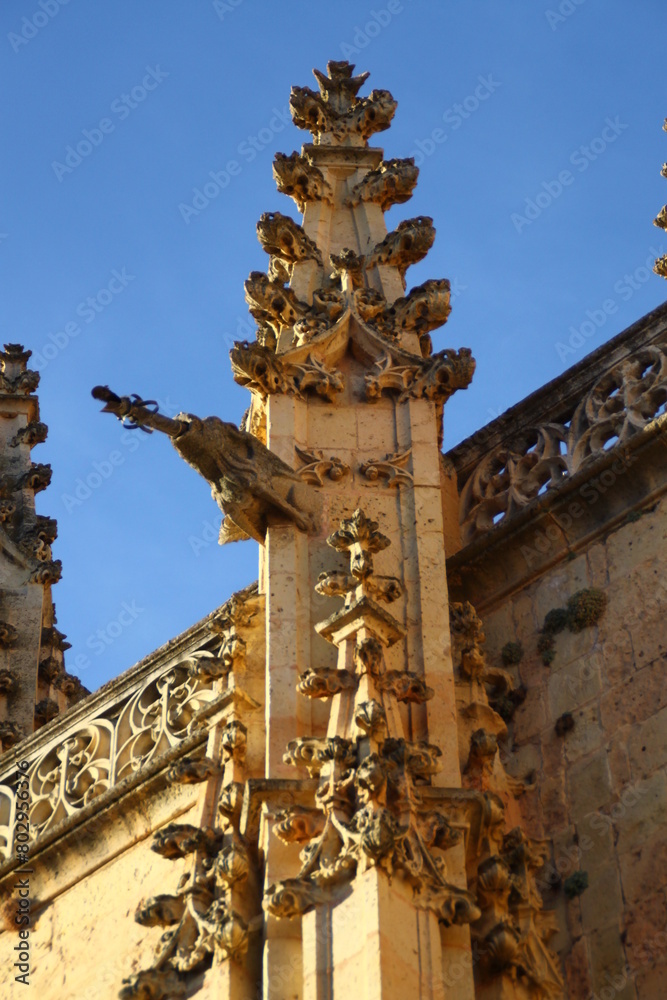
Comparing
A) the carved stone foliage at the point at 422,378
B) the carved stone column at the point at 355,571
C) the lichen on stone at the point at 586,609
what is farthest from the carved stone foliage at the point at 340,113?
the lichen on stone at the point at 586,609

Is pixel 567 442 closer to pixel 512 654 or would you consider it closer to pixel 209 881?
pixel 512 654

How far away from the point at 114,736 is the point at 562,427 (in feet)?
10.9

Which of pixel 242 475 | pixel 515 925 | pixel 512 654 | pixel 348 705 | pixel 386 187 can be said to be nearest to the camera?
pixel 515 925

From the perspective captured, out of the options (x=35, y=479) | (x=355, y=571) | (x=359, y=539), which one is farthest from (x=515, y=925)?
(x=35, y=479)

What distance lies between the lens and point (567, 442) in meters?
13.3

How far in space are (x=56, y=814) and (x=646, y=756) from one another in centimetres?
383

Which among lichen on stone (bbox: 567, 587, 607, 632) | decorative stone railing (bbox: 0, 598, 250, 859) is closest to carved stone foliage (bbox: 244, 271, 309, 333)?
decorative stone railing (bbox: 0, 598, 250, 859)

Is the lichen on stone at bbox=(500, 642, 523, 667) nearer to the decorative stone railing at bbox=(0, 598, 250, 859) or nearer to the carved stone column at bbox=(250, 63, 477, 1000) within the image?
the carved stone column at bbox=(250, 63, 477, 1000)

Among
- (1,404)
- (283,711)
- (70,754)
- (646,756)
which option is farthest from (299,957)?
(1,404)

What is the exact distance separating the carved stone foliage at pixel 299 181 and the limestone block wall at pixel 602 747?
140 inches

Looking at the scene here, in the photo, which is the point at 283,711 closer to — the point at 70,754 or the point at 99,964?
the point at 99,964

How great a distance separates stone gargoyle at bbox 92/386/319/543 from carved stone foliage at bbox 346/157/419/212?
11.1ft

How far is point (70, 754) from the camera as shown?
1338 centimetres

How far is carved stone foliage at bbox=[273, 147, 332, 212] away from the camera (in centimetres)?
1475
